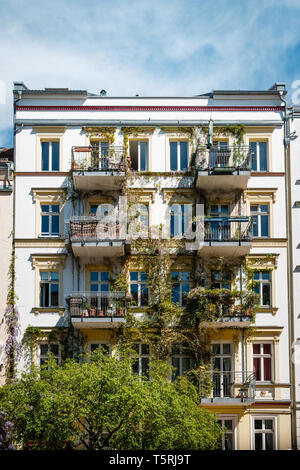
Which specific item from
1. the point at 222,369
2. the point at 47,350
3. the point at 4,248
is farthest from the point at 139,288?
the point at 4,248

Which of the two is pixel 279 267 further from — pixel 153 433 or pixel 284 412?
pixel 153 433

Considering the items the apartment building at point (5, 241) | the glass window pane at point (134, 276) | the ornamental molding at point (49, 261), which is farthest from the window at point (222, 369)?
the apartment building at point (5, 241)

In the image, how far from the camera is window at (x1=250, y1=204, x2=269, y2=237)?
38.8 metres

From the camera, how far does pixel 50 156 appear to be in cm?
3922

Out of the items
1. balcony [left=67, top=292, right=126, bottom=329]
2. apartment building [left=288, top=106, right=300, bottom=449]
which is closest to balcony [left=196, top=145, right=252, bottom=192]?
apartment building [left=288, top=106, right=300, bottom=449]

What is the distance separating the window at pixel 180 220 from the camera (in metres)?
38.6

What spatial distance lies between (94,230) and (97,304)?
10.0ft

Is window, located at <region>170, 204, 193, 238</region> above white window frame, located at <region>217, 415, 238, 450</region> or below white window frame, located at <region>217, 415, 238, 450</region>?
above

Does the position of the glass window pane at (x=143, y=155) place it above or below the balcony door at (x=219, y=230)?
above

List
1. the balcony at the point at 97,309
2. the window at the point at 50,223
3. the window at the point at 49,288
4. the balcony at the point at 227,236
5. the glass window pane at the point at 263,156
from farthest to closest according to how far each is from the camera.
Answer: the glass window pane at the point at 263,156 < the window at the point at 50,223 < the window at the point at 49,288 < the balcony at the point at 227,236 < the balcony at the point at 97,309

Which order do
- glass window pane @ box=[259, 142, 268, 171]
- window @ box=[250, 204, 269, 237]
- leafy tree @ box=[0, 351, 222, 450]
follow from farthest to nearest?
1. glass window pane @ box=[259, 142, 268, 171]
2. window @ box=[250, 204, 269, 237]
3. leafy tree @ box=[0, 351, 222, 450]

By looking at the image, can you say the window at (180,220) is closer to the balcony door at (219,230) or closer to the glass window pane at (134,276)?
the balcony door at (219,230)

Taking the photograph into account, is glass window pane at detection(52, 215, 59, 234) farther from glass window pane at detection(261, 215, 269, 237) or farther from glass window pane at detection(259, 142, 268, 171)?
glass window pane at detection(259, 142, 268, 171)

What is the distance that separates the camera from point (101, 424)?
3020 centimetres
